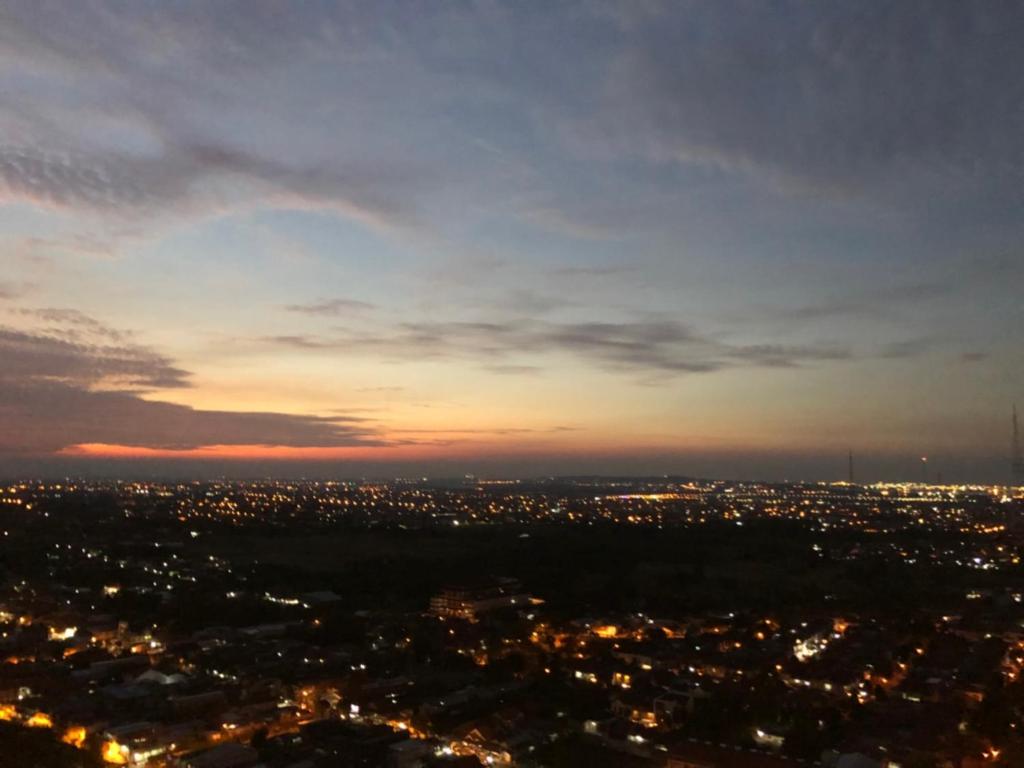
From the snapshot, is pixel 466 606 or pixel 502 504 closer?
pixel 466 606

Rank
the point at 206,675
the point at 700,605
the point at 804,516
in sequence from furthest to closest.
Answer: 1. the point at 804,516
2. the point at 700,605
3. the point at 206,675

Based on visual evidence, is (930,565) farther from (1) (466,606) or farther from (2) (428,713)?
(2) (428,713)

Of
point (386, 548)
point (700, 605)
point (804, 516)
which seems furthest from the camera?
point (804, 516)

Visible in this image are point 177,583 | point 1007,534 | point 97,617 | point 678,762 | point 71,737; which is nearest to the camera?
point 678,762

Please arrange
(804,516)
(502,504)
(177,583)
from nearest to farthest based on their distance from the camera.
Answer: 1. (177,583)
2. (804,516)
3. (502,504)

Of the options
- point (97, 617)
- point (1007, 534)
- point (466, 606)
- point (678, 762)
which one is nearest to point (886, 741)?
point (678, 762)

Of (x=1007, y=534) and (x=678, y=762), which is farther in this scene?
(x=1007, y=534)

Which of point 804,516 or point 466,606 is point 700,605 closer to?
point 466,606

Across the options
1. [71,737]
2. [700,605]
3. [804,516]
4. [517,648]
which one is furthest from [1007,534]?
[71,737]
